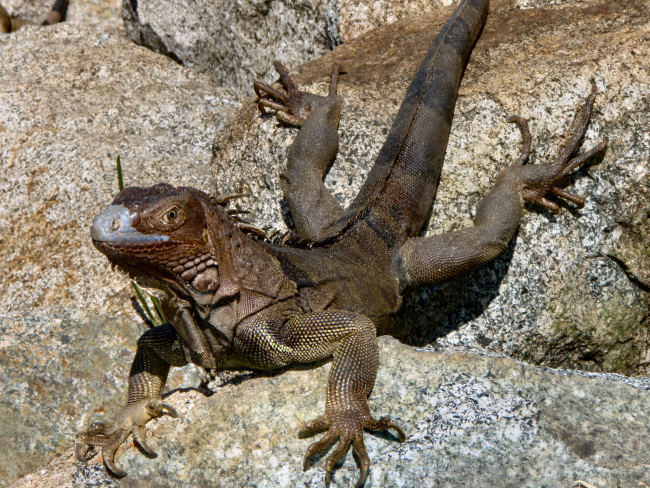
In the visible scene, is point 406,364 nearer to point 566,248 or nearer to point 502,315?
point 502,315

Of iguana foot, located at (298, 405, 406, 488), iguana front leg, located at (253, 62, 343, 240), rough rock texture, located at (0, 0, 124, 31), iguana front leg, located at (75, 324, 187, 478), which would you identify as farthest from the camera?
rough rock texture, located at (0, 0, 124, 31)

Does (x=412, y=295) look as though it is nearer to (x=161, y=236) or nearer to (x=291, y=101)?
Result: (x=291, y=101)

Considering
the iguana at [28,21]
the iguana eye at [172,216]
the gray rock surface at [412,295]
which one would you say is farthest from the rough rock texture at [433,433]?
the iguana at [28,21]

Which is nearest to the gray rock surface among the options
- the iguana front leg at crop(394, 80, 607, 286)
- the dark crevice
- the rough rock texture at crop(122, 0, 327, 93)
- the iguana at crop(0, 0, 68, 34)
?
the dark crevice

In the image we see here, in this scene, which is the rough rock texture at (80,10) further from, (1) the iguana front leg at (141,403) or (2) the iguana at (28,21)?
(1) the iguana front leg at (141,403)

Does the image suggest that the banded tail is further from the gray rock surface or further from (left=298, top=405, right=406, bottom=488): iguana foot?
(left=298, top=405, right=406, bottom=488): iguana foot

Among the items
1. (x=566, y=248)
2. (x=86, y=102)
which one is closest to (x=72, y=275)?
(x=86, y=102)

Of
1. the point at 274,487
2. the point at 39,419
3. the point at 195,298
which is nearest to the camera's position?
the point at 274,487
